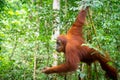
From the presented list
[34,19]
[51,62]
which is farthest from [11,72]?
[34,19]

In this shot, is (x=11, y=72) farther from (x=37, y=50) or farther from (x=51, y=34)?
(x=51, y=34)

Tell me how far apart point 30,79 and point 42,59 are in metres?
0.52

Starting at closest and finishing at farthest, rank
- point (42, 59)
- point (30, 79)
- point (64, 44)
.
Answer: point (64, 44) < point (30, 79) < point (42, 59)

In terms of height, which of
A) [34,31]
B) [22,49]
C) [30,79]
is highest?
[34,31]

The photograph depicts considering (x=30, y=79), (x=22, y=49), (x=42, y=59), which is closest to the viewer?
(x=30, y=79)

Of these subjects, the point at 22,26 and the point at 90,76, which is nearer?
the point at 90,76

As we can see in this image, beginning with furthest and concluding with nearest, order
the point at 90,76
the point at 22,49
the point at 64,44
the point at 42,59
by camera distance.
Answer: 1. the point at 22,49
2. the point at 42,59
3. the point at 64,44
4. the point at 90,76

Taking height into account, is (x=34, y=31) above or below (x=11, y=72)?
above

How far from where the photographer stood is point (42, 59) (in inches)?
215

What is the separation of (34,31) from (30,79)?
0.93m

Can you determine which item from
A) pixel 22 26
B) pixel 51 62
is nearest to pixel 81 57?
pixel 51 62

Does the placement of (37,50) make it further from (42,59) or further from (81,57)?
(81,57)

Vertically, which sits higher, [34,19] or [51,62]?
[34,19]

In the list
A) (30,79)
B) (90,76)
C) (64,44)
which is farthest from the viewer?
(30,79)
